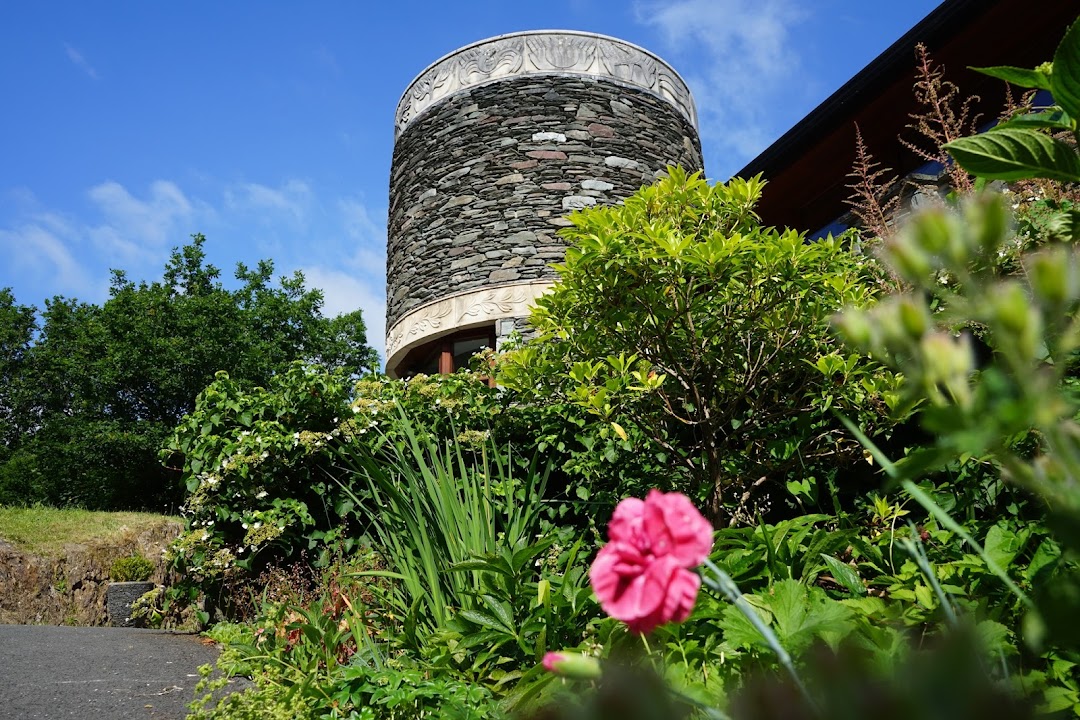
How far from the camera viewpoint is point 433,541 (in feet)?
9.76

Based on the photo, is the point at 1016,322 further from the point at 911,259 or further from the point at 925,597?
the point at 925,597

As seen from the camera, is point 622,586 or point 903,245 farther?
point 622,586

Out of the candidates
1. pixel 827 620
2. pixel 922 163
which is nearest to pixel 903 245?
pixel 827 620

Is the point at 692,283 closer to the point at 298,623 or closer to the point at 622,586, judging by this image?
the point at 298,623

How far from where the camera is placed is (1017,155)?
1017 millimetres

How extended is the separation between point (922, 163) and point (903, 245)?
17.9 ft

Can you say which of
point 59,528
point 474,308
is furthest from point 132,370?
point 474,308

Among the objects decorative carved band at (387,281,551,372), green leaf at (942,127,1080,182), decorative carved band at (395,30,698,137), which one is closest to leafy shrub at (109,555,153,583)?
decorative carved band at (387,281,551,372)

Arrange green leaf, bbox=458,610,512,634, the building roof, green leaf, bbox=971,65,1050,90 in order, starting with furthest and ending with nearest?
the building roof → green leaf, bbox=458,610,512,634 → green leaf, bbox=971,65,1050,90

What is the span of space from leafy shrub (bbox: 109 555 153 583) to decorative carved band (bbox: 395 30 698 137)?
6.51m

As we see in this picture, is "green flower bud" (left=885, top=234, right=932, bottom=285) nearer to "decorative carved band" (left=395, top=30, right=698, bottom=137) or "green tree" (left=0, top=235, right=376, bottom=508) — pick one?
"decorative carved band" (left=395, top=30, right=698, bottom=137)

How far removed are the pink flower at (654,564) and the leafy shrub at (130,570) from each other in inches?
376

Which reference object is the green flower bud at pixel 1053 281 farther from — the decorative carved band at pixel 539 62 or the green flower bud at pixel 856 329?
the decorative carved band at pixel 539 62

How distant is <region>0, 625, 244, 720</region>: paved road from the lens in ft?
9.56
